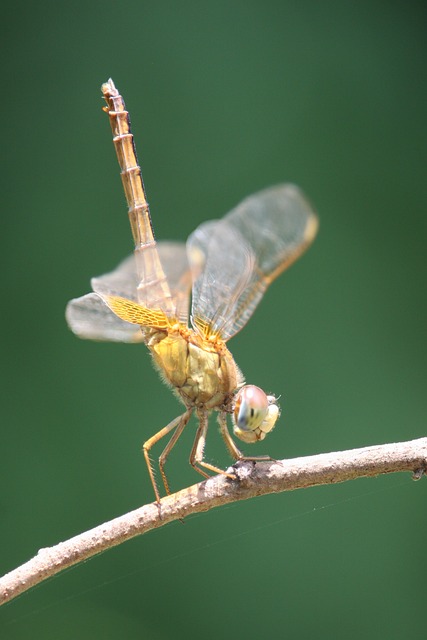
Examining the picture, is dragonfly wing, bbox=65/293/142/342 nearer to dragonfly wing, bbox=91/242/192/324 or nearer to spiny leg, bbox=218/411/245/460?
dragonfly wing, bbox=91/242/192/324

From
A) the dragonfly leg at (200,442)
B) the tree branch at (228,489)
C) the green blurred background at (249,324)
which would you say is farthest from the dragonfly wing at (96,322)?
the green blurred background at (249,324)

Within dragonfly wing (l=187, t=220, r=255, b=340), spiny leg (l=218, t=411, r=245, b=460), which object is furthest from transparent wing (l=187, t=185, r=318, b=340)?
spiny leg (l=218, t=411, r=245, b=460)

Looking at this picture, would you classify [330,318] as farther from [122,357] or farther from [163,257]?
[163,257]

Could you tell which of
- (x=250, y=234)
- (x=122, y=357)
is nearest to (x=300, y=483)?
(x=250, y=234)

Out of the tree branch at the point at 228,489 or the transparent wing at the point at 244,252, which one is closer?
the tree branch at the point at 228,489

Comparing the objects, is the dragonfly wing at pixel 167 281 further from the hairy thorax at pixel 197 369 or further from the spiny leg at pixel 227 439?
the spiny leg at pixel 227 439

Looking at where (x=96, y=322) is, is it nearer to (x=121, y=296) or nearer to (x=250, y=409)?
(x=121, y=296)

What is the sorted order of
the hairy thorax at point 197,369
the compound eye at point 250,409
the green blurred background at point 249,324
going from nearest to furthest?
1. the compound eye at point 250,409
2. the hairy thorax at point 197,369
3. the green blurred background at point 249,324

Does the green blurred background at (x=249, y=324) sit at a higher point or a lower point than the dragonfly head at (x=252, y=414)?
higher

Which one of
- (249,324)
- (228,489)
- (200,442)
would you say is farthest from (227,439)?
(249,324)
